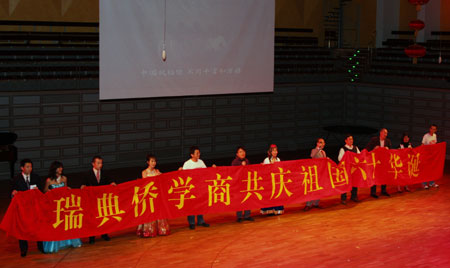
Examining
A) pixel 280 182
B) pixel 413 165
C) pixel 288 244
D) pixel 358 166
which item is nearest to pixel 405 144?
pixel 413 165

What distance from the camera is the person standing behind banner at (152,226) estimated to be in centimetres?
969

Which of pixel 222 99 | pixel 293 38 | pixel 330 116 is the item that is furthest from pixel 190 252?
pixel 293 38

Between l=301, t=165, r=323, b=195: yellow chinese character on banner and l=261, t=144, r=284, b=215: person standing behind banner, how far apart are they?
0.56 meters

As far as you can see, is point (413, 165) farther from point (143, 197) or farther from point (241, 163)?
point (143, 197)

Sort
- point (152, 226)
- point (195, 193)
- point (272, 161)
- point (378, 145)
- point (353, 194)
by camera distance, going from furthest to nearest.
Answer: point (378, 145) → point (353, 194) → point (272, 161) → point (195, 193) → point (152, 226)

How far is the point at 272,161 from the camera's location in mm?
10891

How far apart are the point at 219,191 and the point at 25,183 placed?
3.15 metres

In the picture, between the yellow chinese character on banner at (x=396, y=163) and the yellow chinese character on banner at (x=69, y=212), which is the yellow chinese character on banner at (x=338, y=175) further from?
the yellow chinese character on banner at (x=69, y=212)

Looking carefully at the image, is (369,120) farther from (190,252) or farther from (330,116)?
(190,252)

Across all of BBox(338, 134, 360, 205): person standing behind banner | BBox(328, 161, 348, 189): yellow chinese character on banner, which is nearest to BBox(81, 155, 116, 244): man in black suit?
BBox(328, 161, 348, 189): yellow chinese character on banner

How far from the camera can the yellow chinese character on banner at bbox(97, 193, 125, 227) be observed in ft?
30.3

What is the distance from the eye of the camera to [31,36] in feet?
52.7

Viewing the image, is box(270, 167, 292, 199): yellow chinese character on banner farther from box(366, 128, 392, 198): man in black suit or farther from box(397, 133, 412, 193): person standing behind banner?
box(397, 133, 412, 193): person standing behind banner

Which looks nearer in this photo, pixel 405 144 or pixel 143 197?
pixel 143 197
